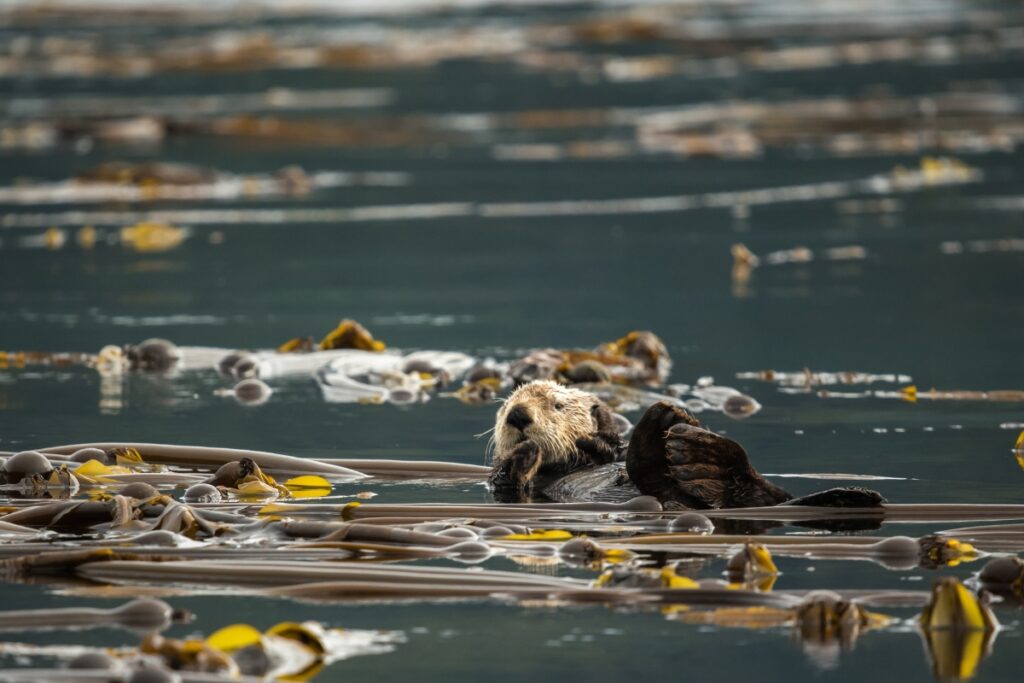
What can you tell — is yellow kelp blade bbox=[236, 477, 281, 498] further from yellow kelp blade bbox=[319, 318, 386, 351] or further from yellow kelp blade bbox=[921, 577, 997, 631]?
yellow kelp blade bbox=[319, 318, 386, 351]

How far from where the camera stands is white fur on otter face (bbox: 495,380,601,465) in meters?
5.40

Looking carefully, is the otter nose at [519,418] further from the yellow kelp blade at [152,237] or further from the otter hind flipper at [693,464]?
the yellow kelp blade at [152,237]

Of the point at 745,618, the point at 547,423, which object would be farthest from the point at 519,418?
the point at 745,618

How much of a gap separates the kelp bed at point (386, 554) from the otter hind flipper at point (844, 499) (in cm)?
3

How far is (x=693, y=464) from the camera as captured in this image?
4973mm

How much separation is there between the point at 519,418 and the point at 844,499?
1.10 metres

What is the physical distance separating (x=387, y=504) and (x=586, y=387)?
2.71 meters

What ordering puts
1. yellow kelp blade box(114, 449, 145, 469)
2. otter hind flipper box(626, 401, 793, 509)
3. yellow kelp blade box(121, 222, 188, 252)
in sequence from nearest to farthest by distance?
otter hind flipper box(626, 401, 793, 509), yellow kelp blade box(114, 449, 145, 469), yellow kelp blade box(121, 222, 188, 252)

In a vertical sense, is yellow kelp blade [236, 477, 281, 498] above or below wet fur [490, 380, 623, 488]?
below

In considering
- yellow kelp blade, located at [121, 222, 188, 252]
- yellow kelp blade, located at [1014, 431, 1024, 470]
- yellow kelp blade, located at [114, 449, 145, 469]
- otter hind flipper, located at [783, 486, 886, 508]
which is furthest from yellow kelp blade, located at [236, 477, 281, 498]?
yellow kelp blade, located at [121, 222, 188, 252]

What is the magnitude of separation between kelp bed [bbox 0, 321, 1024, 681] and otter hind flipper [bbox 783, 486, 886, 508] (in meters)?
0.03

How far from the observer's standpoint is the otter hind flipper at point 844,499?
474cm

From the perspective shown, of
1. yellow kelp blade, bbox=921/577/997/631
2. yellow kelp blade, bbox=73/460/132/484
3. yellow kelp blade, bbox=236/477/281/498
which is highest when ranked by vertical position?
yellow kelp blade, bbox=73/460/132/484

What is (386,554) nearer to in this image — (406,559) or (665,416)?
(406,559)
